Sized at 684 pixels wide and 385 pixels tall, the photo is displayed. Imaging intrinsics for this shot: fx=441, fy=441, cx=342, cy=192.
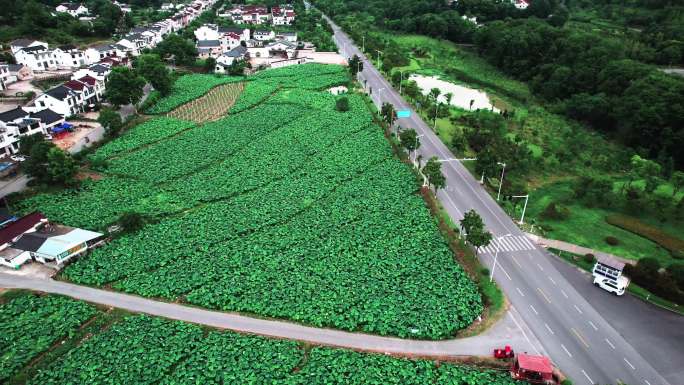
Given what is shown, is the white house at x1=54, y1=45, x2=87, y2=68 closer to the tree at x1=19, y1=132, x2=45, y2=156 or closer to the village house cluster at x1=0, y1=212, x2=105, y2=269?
the tree at x1=19, y1=132, x2=45, y2=156

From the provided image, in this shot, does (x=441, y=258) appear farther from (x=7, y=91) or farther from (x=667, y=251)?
(x=7, y=91)

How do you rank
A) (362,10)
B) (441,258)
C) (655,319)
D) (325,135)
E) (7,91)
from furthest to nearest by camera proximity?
1. (362,10)
2. (7,91)
3. (325,135)
4. (441,258)
5. (655,319)

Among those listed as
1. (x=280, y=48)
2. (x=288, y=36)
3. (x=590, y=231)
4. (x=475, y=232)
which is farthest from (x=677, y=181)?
(x=288, y=36)

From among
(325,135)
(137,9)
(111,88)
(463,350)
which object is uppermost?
(137,9)

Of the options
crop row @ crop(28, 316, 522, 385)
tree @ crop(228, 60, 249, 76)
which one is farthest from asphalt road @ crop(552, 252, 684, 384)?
tree @ crop(228, 60, 249, 76)

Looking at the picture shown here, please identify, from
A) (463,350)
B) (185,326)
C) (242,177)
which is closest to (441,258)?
(463,350)

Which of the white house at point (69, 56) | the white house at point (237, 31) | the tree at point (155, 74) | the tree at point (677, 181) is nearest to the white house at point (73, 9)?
the white house at point (237, 31)
